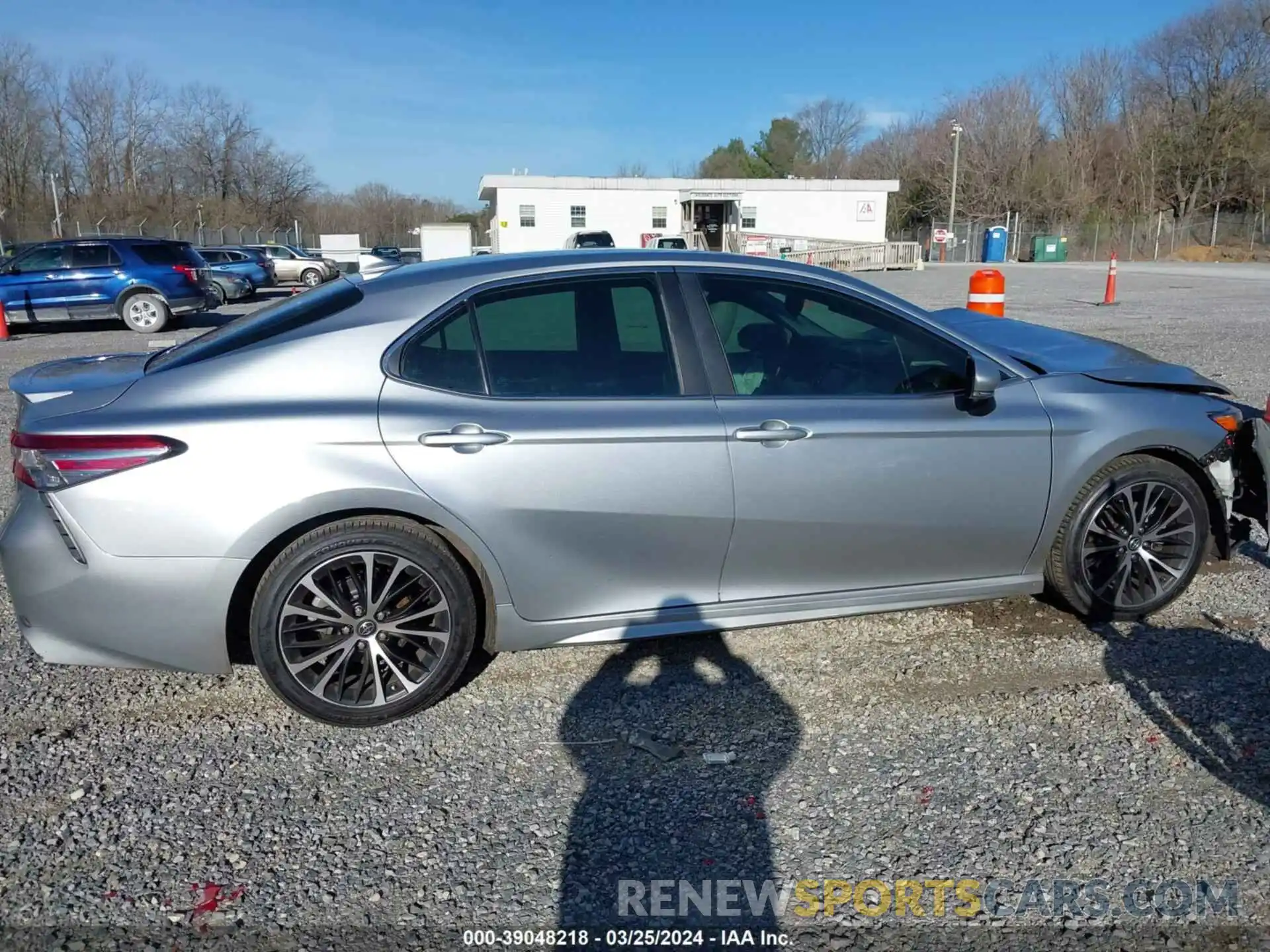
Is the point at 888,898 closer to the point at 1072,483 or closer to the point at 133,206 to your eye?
the point at 1072,483

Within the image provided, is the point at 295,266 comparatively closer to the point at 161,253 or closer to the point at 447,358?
the point at 161,253

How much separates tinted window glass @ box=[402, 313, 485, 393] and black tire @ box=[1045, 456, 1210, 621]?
253cm

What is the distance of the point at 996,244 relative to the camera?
5053 cm

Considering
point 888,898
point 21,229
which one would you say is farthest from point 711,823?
point 21,229

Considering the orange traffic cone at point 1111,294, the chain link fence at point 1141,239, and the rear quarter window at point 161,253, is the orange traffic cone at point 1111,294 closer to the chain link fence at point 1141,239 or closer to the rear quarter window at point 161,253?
the rear quarter window at point 161,253

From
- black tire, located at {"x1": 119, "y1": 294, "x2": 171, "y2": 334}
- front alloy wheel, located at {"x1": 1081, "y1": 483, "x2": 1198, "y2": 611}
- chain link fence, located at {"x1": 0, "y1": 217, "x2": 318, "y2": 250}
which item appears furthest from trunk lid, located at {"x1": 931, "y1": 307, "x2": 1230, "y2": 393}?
chain link fence, located at {"x1": 0, "y1": 217, "x2": 318, "y2": 250}

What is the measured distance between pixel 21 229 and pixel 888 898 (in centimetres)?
5018

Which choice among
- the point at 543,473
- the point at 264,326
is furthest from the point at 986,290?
the point at 264,326

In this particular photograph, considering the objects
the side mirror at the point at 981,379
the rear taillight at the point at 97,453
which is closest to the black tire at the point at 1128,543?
the side mirror at the point at 981,379

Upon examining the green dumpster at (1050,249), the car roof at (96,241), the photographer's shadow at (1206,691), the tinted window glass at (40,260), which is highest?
the green dumpster at (1050,249)

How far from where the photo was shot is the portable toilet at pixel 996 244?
5025 cm

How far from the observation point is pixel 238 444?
297 centimetres

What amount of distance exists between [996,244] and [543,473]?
5319 centimetres

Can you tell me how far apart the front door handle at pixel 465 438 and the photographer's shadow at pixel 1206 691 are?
260 cm
